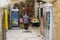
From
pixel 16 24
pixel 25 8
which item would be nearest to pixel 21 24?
pixel 16 24

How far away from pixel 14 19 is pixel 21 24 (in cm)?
113

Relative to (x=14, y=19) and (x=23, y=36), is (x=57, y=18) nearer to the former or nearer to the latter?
(x=23, y=36)

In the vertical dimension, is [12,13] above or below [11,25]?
above

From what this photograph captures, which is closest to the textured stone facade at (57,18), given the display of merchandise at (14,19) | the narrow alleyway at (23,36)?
the narrow alleyway at (23,36)

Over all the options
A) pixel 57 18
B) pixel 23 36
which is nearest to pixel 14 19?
pixel 23 36

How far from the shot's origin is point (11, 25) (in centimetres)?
1316

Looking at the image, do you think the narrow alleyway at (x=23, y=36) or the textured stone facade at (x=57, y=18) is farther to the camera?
the narrow alleyway at (x=23, y=36)

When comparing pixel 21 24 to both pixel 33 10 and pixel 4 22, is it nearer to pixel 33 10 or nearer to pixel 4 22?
pixel 33 10

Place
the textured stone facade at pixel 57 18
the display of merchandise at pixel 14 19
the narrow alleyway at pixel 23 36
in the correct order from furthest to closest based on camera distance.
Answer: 1. the display of merchandise at pixel 14 19
2. the narrow alleyway at pixel 23 36
3. the textured stone facade at pixel 57 18

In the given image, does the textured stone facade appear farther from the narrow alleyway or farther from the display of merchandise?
the display of merchandise

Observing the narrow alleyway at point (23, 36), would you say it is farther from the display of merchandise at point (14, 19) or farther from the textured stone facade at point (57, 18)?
the textured stone facade at point (57, 18)

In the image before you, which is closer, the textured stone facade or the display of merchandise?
the textured stone facade

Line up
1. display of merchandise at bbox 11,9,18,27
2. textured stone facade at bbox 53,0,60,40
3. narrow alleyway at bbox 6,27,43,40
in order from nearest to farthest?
textured stone facade at bbox 53,0,60,40
narrow alleyway at bbox 6,27,43,40
display of merchandise at bbox 11,9,18,27

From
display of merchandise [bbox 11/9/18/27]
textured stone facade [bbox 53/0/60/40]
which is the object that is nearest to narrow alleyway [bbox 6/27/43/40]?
display of merchandise [bbox 11/9/18/27]
